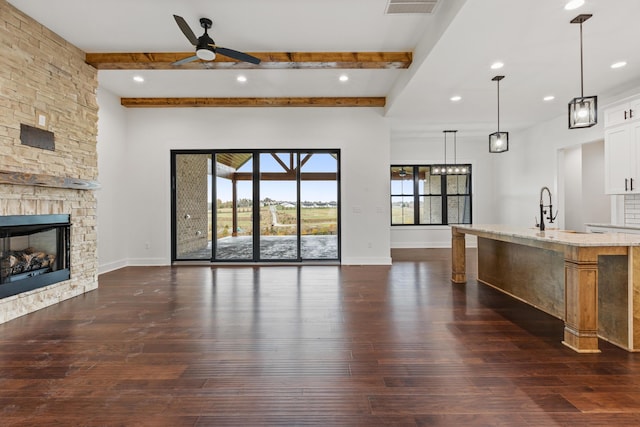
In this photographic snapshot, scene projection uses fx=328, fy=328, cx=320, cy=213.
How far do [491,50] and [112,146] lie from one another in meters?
6.13

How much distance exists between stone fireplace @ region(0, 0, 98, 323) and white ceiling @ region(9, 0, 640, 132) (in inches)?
11.8

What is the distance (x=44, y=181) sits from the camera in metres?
3.62

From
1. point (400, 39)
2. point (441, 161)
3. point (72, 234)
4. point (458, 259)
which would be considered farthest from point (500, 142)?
point (72, 234)

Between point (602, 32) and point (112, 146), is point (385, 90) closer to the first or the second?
point (602, 32)

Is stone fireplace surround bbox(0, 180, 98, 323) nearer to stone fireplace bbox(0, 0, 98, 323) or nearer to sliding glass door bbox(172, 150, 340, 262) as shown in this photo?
stone fireplace bbox(0, 0, 98, 323)

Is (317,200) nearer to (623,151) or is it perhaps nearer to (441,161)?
(441,161)

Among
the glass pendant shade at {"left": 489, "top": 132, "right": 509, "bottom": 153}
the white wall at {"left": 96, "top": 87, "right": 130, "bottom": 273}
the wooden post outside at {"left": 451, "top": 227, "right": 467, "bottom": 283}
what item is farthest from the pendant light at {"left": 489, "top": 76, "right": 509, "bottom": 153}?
the white wall at {"left": 96, "top": 87, "right": 130, "bottom": 273}

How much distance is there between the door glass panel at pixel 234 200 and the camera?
21.5 ft

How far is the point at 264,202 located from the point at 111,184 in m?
2.73

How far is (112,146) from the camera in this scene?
592 centimetres

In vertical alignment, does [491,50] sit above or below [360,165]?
above

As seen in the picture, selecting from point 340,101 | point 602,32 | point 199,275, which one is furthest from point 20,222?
point 602,32

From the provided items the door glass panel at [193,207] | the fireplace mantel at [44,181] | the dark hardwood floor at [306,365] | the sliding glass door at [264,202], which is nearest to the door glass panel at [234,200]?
the sliding glass door at [264,202]

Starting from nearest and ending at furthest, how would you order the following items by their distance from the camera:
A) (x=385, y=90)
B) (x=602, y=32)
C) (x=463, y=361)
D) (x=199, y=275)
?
(x=463, y=361) → (x=602, y=32) → (x=199, y=275) → (x=385, y=90)
